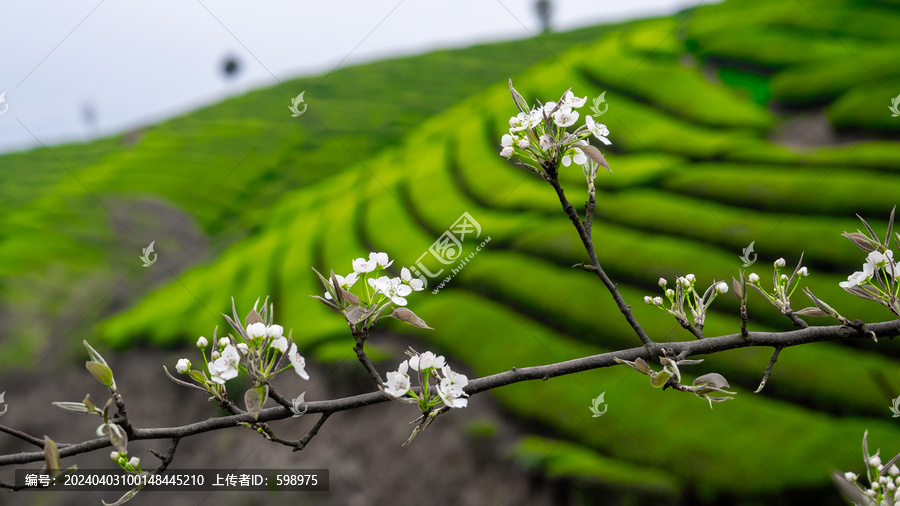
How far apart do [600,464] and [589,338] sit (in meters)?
2.16

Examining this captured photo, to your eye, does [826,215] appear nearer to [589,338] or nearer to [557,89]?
[589,338]

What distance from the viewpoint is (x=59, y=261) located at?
14219 millimetres

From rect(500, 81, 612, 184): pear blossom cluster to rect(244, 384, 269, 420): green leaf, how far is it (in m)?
0.96

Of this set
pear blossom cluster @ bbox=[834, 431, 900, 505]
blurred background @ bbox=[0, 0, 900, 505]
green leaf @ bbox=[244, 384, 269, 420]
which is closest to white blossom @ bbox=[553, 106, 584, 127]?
green leaf @ bbox=[244, 384, 269, 420]

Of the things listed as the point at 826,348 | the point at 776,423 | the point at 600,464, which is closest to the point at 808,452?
the point at 776,423

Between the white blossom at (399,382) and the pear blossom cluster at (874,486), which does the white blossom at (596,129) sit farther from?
the pear blossom cluster at (874,486)

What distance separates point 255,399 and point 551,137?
1113 mm

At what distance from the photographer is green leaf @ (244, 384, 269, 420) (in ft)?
4.35

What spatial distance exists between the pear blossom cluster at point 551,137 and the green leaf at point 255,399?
3.14ft

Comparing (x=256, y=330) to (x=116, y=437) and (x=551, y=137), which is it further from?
(x=551, y=137)

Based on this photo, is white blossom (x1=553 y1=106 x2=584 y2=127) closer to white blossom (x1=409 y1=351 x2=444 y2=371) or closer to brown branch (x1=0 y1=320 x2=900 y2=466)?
brown branch (x1=0 y1=320 x2=900 y2=466)

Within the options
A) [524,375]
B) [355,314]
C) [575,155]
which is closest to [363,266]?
[355,314]

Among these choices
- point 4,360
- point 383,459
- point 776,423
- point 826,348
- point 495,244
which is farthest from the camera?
point 4,360

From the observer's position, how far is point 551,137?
1552 millimetres
